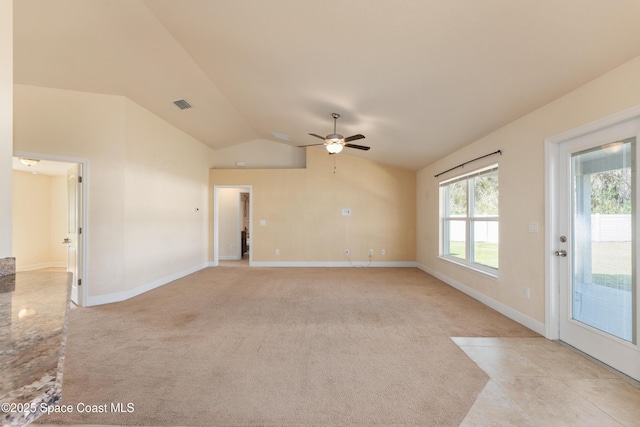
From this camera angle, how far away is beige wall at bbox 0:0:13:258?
5.22 ft

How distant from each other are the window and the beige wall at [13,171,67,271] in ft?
29.2

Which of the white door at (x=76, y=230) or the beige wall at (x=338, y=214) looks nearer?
the white door at (x=76, y=230)

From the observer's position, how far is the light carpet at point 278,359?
1.82m

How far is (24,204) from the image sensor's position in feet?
20.8

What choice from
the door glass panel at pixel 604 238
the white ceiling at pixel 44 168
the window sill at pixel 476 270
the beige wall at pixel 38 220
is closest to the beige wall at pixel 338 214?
the window sill at pixel 476 270

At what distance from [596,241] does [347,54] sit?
288 cm

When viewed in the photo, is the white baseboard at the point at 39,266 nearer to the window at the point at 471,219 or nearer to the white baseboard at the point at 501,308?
the white baseboard at the point at 501,308

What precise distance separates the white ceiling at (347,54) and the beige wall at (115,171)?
28cm

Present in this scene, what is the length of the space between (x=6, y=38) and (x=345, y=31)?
7.54 ft

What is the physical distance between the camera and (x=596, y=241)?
252 centimetres

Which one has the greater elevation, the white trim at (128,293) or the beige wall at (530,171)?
the beige wall at (530,171)

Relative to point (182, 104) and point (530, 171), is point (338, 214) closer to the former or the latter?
point (182, 104)

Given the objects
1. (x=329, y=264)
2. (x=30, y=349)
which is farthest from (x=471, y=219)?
(x=30, y=349)

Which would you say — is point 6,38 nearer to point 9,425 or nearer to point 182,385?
point 9,425
